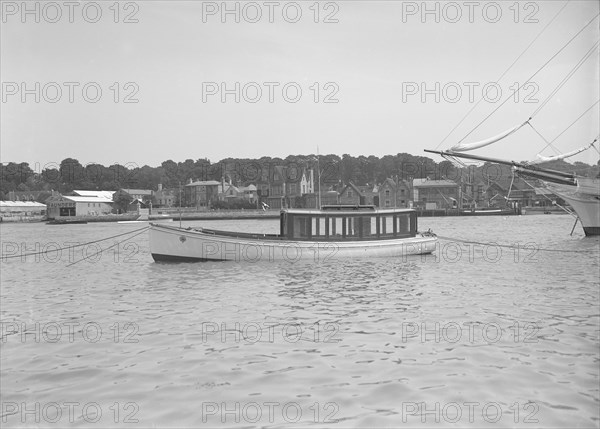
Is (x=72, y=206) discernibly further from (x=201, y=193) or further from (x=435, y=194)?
(x=435, y=194)

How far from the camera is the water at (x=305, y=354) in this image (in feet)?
26.9

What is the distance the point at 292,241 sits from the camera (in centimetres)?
2942

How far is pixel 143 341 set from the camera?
12.4 meters

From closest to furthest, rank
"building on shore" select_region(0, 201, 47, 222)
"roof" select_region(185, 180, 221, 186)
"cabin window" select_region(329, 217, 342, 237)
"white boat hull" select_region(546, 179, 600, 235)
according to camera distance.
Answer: "cabin window" select_region(329, 217, 342, 237), "white boat hull" select_region(546, 179, 600, 235), "building on shore" select_region(0, 201, 47, 222), "roof" select_region(185, 180, 221, 186)

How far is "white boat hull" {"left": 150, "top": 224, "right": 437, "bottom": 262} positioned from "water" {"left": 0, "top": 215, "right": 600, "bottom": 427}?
7.15 metres

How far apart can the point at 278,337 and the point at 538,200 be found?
14126 centimetres

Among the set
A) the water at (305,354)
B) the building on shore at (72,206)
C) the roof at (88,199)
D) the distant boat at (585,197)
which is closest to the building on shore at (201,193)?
the roof at (88,199)

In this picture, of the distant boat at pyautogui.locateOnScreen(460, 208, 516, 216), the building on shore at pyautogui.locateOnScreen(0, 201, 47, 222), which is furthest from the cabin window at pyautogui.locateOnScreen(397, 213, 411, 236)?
the building on shore at pyautogui.locateOnScreen(0, 201, 47, 222)

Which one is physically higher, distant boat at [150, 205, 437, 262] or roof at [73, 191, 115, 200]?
roof at [73, 191, 115, 200]

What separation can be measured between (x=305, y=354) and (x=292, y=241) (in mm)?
18402

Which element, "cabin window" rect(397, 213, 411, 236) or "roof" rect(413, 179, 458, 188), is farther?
"roof" rect(413, 179, 458, 188)

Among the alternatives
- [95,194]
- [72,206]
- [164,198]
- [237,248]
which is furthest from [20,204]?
[237,248]

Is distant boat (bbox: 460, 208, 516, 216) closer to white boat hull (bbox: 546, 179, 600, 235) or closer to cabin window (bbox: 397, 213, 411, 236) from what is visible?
white boat hull (bbox: 546, 179, 600, 235)

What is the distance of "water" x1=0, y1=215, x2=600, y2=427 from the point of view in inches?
322
